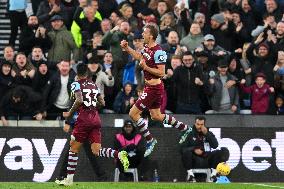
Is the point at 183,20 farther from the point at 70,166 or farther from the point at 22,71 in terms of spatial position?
the point at 70,166

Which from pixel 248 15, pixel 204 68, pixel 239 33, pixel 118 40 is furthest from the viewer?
pixel 248 15

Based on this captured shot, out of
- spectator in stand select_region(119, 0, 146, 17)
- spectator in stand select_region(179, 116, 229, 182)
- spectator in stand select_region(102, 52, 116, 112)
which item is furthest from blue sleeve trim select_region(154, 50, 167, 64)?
spectator in stand select_region(119, 0, 146, 17)

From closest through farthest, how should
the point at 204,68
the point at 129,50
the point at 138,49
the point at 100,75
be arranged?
the point at 129,50 < the point at 100,75 < the point at 138,49 < the point at 204,68

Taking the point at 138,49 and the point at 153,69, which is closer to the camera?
the point at 153,69

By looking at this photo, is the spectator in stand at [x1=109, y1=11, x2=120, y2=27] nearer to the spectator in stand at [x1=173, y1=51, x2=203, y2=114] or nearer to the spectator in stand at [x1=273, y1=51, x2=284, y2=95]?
the spectator in stand at [x1=173, y1=51, x2=203, y2=114]

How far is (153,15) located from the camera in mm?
28672

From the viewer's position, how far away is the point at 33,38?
1087 inches

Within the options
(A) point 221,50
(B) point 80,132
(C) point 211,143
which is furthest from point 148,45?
(A) point 221,50

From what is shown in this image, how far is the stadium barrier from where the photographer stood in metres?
25.4

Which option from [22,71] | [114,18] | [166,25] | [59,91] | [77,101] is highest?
[114,18]

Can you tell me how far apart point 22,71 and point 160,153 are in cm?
397

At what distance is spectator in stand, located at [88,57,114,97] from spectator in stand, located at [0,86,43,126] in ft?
5.00

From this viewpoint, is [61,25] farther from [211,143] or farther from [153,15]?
[211,143]

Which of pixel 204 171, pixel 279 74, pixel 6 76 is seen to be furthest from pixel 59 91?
pixel 279 74
